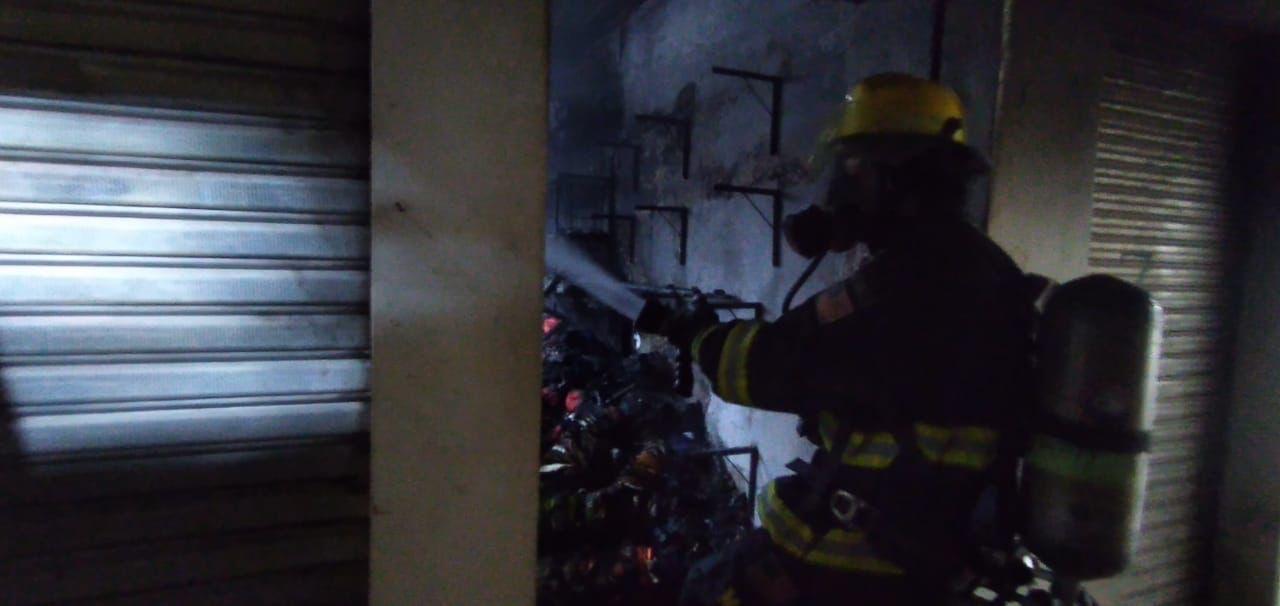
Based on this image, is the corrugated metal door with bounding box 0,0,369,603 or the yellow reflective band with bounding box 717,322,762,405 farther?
the yellow reflective band with bounding box 717,322,762,405

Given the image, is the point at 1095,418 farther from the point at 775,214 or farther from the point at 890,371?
the point at 775,214

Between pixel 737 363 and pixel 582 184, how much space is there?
5.37m

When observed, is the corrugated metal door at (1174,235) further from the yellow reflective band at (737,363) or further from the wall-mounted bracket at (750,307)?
the yellow reflective band at (737,363)

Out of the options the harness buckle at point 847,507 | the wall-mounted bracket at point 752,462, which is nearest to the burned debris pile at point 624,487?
the wall-mounted bracket at point 752,462

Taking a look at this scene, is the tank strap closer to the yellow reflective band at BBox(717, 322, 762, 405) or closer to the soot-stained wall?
the yellow reflective band at BBox(717, 322, 762, 405)

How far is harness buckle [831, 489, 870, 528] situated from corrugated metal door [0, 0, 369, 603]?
4.07 ft

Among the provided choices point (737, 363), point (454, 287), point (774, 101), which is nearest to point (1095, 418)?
point (737, 363)

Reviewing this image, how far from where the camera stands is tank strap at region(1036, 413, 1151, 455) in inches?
67.1

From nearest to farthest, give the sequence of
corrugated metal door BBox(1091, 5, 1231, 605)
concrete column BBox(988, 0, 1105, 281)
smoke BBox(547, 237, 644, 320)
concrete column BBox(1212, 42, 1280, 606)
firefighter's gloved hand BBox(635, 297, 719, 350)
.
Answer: firefighter's gloved hand BBox(635, 297, 719, 350)
concrete column BBox(988, 0, 1105, 281)
corrugated metal door BBox(1091, 5, 1231, 605)
concrete column BBox(1212, 42, 1280, 606)
smoke BBox(547, 237, 644, 320)

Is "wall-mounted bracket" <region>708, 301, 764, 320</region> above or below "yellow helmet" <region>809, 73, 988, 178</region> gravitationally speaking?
below

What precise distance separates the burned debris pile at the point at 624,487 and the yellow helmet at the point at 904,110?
6.74 feet

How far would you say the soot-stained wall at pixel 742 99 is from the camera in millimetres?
2939

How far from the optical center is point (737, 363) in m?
1.97

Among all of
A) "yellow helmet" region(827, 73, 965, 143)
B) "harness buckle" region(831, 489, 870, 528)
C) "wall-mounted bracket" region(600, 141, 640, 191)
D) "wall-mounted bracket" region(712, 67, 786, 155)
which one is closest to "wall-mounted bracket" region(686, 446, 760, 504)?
"wall-mounted bracket" region(712, 67, 786, 155)
